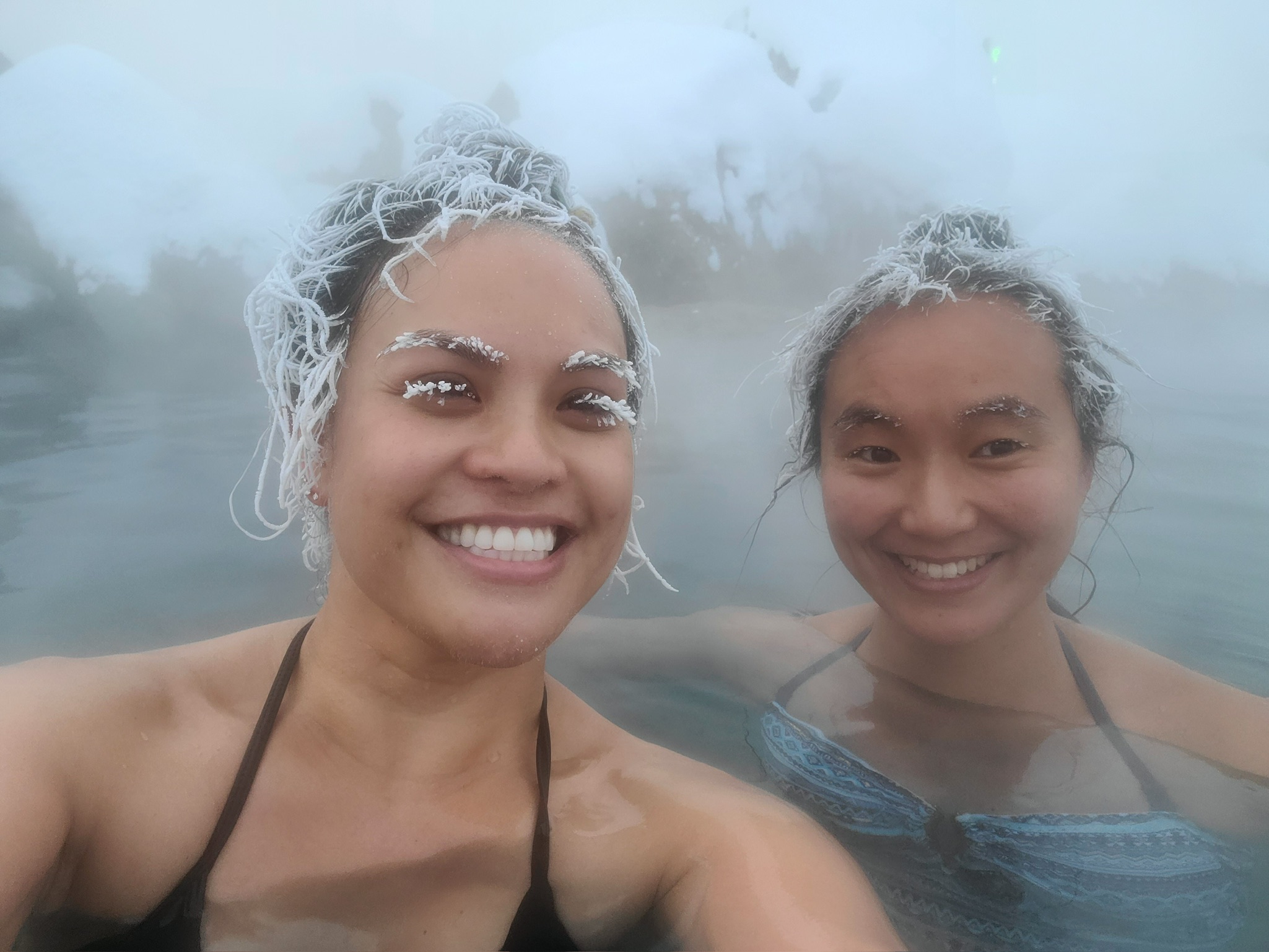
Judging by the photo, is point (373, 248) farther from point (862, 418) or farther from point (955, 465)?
point (955, 465)

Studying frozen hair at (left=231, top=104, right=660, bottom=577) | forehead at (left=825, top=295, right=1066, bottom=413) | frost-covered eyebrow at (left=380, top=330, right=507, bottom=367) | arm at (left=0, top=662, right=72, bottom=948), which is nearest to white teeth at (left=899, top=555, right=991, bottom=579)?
Result: forehead at (left=825, top=295, right=1066, bottom=413)

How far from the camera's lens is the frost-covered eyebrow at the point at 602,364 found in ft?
3.52

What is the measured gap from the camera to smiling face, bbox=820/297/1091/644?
4.57ft

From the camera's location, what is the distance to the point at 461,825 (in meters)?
1.19

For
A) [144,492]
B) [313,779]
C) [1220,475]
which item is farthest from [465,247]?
[1220,475]

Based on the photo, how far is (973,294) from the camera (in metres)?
1.48

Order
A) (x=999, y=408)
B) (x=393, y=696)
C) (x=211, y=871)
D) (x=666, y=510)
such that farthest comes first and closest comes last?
(x=666, y=510)
(x=999, y=408)
(x=393, y=696)
(x=211, y=871)

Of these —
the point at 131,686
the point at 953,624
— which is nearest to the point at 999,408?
the point at 953,624

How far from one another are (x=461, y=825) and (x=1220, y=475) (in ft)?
9.04

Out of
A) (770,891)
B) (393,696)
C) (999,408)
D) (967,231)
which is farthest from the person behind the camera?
(967,231)

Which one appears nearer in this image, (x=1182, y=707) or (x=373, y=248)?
(x=373, y=248)

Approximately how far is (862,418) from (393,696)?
3.59ft

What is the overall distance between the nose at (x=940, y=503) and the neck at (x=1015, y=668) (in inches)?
14.2

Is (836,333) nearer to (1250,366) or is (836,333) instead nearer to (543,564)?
(543,564)
